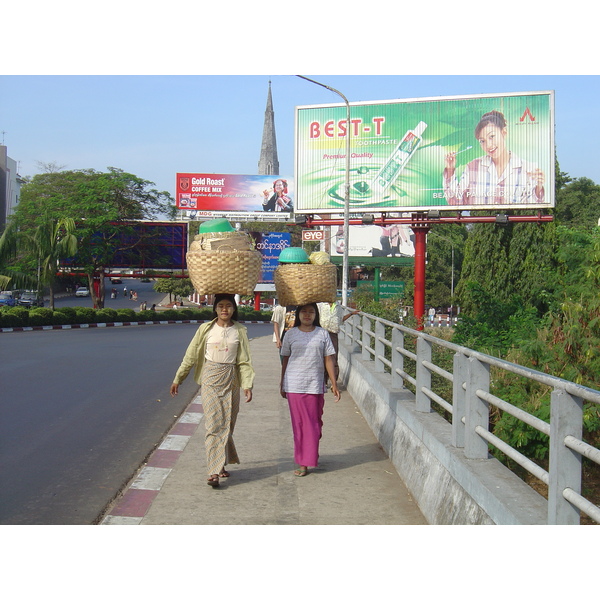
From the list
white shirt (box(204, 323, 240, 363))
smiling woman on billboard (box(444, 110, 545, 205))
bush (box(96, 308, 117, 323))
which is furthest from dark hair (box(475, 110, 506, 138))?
white shirt (box(204, 323, 240, 363))

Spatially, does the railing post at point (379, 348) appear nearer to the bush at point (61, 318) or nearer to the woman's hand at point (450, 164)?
the woman's hand at point (450, 164)

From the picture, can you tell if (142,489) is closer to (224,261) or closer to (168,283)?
(224,261)

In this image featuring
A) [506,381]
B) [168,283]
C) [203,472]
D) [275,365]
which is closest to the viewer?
[203,472]

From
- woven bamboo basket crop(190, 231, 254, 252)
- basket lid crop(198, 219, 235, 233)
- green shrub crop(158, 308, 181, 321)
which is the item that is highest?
basket lid crop(198, 219, 235, 233)

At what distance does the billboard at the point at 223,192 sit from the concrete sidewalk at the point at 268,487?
1864 inches

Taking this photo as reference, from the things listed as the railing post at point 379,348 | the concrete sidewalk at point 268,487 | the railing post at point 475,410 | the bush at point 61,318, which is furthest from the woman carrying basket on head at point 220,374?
the bush at point 61,318

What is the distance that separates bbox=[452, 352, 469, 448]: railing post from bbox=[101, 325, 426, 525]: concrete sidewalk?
0.63 m

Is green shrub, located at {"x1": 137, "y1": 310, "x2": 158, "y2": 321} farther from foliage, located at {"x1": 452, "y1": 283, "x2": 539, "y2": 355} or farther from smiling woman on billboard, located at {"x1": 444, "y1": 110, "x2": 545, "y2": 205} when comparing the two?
foliage, located at {"x1": 452, "y1": 283, "x2": 539, "y2": 355}

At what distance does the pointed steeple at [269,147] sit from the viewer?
6909 inches

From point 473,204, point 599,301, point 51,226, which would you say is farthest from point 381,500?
point 51,226

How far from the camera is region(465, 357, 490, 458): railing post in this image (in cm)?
498

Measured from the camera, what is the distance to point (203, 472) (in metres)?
6.78

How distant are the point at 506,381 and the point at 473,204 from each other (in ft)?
63.4

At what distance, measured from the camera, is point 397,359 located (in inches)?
333
